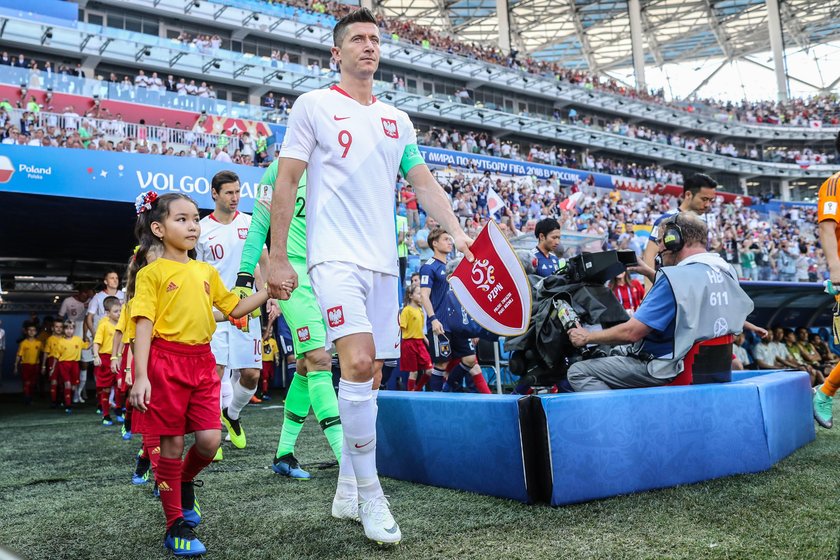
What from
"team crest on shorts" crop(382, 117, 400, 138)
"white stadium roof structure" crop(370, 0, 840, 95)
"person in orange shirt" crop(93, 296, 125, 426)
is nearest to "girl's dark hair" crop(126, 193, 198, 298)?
"team crest on shorts" crop(382, 117, 400, 138)

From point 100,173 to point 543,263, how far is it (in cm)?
676

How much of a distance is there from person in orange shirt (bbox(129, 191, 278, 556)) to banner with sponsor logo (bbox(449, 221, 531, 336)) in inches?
39.8

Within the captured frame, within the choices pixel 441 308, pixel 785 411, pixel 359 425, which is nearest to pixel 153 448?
pixel 359 425

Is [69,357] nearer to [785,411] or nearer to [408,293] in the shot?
[408,293]

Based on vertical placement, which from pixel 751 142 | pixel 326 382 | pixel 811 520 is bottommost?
pixel 811 520

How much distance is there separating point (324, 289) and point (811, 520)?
2.15 m

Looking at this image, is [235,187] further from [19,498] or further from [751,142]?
[751,142]

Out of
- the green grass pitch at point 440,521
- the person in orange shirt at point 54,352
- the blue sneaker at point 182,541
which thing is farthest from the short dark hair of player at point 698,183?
the person in orange shirt at point 54,352

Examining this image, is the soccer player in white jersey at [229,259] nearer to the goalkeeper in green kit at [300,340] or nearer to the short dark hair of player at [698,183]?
the goalkeeper in green kit at [300,340]

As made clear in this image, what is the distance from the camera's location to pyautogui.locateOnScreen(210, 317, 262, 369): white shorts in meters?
5.29

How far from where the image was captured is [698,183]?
5.48 m

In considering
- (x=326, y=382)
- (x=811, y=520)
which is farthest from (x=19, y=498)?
(x=811, y=520)

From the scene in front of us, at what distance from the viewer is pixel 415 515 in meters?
3.16

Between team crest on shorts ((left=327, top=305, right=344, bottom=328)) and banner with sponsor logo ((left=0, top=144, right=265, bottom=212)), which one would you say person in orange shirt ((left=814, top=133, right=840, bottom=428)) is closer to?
team crest on shorts ((left=327, top=305, right=344, bottom=328))
